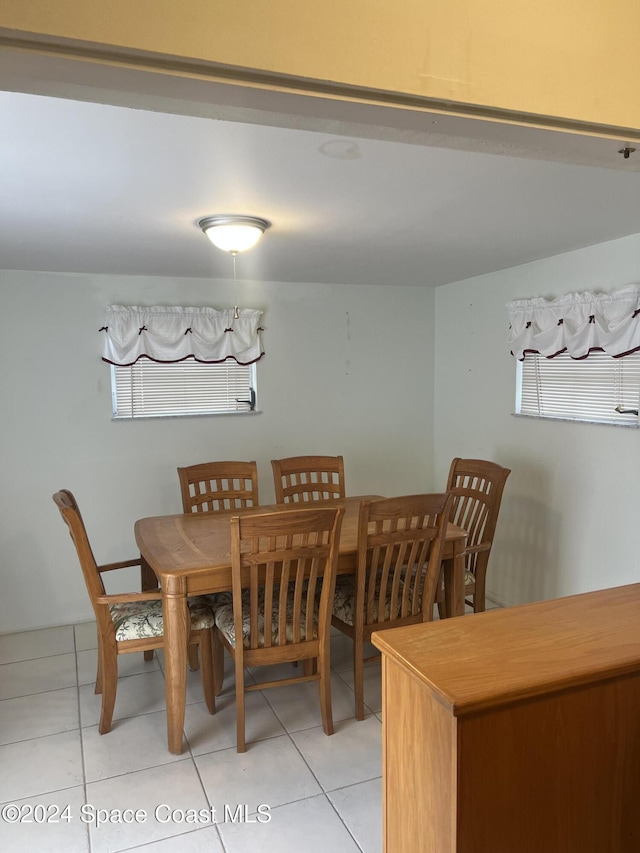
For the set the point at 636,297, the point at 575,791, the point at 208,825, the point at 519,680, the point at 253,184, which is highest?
the point at 253,184

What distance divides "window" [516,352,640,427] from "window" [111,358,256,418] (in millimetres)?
1759

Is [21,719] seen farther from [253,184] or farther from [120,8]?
[120,8]

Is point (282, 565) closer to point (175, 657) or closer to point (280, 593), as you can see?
point (280, 593)

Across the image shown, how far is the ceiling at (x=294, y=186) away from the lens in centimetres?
111

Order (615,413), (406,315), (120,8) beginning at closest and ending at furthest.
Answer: (120,8) < (615,413) < (406,315)

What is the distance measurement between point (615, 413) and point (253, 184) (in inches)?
83.2

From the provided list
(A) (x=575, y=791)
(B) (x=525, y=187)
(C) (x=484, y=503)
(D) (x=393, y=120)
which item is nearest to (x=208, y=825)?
(A) (x=575, y=791)

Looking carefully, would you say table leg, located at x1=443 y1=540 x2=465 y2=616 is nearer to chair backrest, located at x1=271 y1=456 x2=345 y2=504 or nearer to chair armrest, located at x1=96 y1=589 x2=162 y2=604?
chair backrest, located at x1=271 y1=456 x2=345 y2=504

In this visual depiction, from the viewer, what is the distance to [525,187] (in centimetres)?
205

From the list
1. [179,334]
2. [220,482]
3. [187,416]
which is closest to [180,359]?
[179,334]

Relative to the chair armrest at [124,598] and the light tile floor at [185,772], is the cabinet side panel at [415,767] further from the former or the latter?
the chair armrest at [124,598]

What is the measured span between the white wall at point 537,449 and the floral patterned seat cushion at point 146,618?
1.94 metres

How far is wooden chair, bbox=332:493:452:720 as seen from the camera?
251 cm

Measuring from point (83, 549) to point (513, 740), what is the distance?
5.83ft
